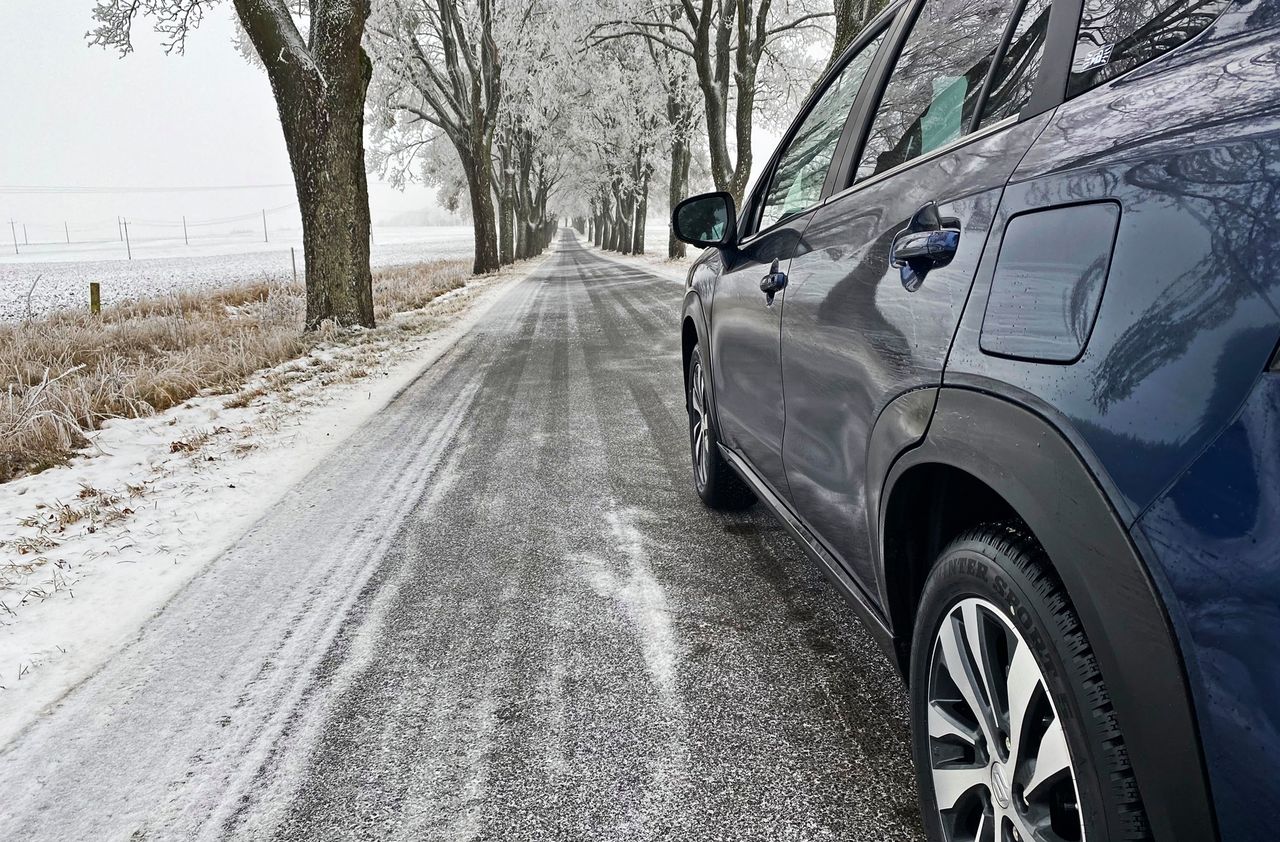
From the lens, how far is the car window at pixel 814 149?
8.07 feet

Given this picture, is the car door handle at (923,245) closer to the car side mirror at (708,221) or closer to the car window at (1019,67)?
the car window at (1019,67)

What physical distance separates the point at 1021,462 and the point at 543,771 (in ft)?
4.67

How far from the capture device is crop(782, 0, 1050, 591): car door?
1.44 m

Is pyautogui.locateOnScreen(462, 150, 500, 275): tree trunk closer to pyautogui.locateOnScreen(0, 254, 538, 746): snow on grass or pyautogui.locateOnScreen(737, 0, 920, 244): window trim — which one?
pyautogui.locateOnScreen(0, 254, 538, 746): snow on grass

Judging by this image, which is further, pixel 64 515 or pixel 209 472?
pixel 209 472

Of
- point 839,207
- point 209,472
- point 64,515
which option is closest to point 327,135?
point 209,472

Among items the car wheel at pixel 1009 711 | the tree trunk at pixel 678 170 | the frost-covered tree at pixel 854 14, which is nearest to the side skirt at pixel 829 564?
the car wheel at pixel 1009 711

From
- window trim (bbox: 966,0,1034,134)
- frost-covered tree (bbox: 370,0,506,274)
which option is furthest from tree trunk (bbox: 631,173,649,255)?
window trim (bbox: 966,0,1034,134)

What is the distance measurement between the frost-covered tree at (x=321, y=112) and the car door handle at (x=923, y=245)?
918cm

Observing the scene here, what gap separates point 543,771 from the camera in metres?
1.96

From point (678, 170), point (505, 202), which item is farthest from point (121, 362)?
point (505, 202)

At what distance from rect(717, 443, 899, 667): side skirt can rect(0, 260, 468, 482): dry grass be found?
182 inches

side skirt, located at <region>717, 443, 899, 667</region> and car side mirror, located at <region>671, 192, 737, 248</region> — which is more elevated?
car side mirror, located at <region>671, 192, 737, 248</region>

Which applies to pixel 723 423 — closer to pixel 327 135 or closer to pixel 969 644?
pixel 969 644
